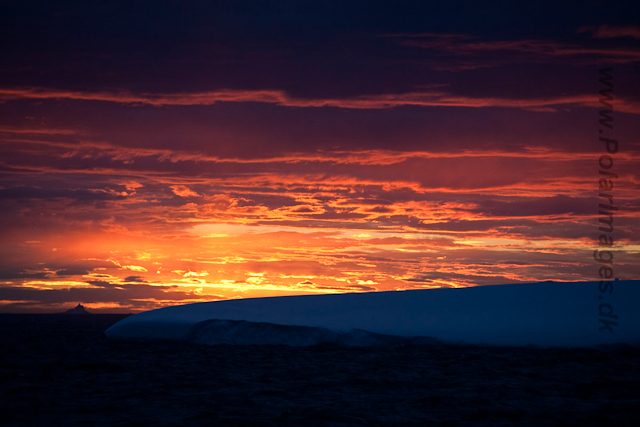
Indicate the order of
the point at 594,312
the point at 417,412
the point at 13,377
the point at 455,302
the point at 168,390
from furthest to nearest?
1. the point at 455,302
2. the point at 594,312
3. the point at 13,377
4. the point at 168,390
5. the point at 417,412

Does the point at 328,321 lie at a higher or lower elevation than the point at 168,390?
higher

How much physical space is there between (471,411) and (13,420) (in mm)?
6539

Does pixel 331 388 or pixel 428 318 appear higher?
pixel 428 318

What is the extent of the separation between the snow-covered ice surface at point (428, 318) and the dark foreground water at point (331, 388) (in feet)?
1.67

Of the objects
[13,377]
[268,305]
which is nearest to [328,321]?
[268,305]

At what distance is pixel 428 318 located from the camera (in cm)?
1576

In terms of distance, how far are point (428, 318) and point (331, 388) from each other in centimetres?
671

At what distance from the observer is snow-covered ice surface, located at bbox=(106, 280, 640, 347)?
1464 centimetres

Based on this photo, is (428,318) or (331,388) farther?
(428,318)

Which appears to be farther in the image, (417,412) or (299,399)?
(299,399)

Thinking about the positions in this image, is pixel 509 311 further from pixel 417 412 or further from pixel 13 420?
pixel 13 420

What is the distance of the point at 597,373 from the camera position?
1084 centimetres

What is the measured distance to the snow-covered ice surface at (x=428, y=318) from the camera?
14.6 metres

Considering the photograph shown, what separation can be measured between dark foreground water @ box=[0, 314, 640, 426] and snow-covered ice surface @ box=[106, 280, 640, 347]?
20.0 inches
